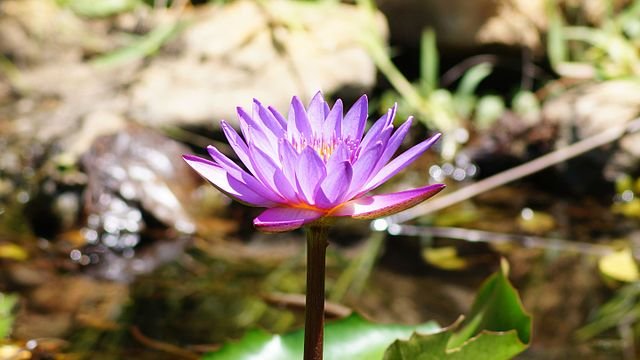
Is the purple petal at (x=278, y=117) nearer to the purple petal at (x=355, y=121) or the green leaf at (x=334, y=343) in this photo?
the purple petal at (x=355, y=121)

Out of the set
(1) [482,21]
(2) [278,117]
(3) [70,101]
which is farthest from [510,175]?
(2) [278,117]

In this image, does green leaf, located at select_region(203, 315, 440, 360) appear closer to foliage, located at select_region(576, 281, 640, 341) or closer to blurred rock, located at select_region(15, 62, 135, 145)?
foliage, located at select_region(576, 281, 640, 341)

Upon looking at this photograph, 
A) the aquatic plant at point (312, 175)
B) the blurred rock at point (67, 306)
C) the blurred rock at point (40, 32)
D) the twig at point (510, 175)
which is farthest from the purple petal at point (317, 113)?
the blurred rock at point (40, 32)

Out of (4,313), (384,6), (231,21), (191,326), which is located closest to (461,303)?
(191,326)

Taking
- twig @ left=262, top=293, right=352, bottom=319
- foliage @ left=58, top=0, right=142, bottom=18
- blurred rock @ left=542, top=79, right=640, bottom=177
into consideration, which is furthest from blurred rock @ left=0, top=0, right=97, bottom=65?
twig @ left=262, top=293, right=352, bottom=319

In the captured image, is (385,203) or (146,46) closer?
(385,203)

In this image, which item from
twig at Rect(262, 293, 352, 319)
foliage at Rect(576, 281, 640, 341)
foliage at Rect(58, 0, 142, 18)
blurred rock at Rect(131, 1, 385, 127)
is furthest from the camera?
foliage at Rect(58, 0, 142, 18)

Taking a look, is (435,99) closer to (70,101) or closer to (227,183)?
(70,101)
